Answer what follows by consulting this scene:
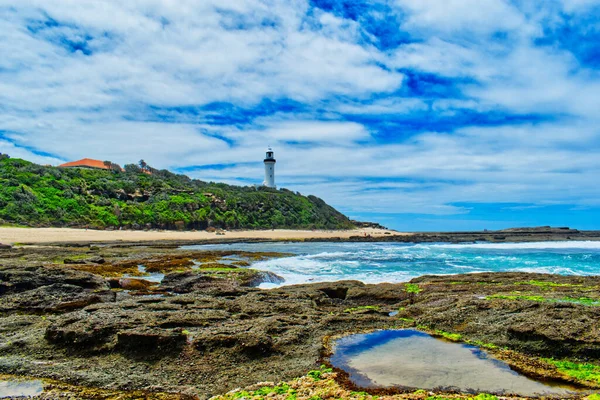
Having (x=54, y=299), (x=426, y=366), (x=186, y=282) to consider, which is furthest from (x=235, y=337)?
(x=186, y=282)

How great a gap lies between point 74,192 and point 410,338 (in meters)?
64.8

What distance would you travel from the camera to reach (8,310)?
32.9ft

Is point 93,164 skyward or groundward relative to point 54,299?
skyward

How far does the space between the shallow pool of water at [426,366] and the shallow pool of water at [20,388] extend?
478cm

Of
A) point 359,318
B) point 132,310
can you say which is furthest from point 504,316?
point 132,310

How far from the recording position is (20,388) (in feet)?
18.8

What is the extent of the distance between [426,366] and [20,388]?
6622 millimetres

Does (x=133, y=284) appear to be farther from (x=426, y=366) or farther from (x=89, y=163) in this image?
(x=89, y=163)

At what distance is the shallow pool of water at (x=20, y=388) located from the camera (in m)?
5.52

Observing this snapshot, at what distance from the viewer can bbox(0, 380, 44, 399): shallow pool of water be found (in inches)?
217

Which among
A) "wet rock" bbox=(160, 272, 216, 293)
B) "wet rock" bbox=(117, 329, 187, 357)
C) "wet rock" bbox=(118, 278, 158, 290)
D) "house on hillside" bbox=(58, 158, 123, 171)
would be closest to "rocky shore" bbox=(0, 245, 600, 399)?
"wet rock" bbox=(117, 329, 187, 357)

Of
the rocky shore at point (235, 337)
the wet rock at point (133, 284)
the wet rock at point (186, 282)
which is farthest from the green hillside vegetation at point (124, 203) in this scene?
the rocky shore at point (235, 337)

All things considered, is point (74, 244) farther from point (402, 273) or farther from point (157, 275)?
point (402, 273)

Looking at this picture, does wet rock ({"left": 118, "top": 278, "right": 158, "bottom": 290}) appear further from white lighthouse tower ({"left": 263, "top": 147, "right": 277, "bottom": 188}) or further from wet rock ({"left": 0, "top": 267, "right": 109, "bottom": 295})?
white lighthouse tower ({"left": 263, "top": 147, "right": 277, "bottom": 188})
